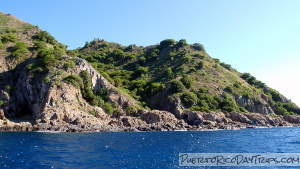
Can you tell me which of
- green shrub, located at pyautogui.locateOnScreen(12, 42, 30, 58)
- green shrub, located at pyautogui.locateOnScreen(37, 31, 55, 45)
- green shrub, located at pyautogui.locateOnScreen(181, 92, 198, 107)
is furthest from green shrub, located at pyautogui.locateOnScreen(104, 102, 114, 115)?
green shrub, located at pyautogui.locateOnScreen(37, 31, 55, 45)

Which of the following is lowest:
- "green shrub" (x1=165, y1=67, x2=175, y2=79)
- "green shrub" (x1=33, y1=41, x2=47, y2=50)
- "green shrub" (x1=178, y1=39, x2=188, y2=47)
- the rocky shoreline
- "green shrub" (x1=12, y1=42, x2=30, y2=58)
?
the rocky shoreline

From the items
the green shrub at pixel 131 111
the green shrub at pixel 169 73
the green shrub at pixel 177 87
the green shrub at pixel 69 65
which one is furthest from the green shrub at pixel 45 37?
the green shrub at pixel 177 87

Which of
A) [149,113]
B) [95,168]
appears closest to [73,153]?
[95,168]

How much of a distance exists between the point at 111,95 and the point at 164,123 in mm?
18074

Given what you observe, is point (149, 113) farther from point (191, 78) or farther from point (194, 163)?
point (194, 163)

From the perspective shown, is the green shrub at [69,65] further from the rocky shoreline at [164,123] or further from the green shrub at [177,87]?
the green shrub at [177,87]

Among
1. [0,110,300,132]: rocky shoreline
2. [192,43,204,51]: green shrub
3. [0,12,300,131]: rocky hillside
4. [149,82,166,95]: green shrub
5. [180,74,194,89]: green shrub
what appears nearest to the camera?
[0,110,300,132]: rocky shoreline

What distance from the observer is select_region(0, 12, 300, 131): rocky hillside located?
53000 millimetres

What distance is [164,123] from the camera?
5831 cm

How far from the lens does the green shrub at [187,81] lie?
81956 millimetres

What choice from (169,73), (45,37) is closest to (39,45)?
(45,37)

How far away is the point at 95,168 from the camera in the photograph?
17562mm

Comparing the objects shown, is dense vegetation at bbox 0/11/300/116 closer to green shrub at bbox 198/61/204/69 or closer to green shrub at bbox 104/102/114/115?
green shrub at bbox 104/102/114/115

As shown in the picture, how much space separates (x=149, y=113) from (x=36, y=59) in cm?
3588
